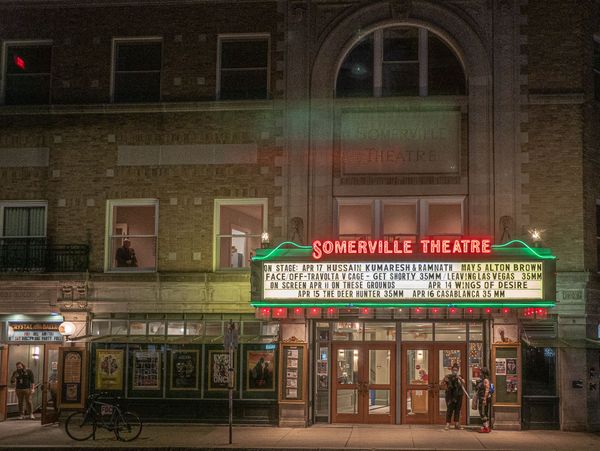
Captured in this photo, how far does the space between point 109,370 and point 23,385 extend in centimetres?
286

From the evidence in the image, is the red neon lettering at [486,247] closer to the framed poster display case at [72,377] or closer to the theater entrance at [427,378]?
the theater entrance at [427,378]

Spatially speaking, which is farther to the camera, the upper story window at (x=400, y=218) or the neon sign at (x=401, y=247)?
the upper story window at (x=400, y=218)

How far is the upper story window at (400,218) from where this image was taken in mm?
24281

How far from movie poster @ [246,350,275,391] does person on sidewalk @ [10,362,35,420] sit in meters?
6.65

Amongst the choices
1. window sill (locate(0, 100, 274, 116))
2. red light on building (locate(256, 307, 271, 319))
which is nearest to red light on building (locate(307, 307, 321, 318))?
red light on building (locate(256, 307, 271, 319))

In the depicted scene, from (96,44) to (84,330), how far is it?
8497 mm

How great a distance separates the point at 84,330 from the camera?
24.9m

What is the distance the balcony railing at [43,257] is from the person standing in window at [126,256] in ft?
2.96

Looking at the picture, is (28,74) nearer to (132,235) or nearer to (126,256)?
(132,235)

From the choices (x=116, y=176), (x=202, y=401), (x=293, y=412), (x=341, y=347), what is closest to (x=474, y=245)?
(x=341, y=347)

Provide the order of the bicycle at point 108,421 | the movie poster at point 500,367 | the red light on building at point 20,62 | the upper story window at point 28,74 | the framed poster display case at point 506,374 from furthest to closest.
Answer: the red light on building at point 20,62 < the upper story window at point 28,74 < the movie poster at point 500,367 < the framed poster display case at point 506,374 < the bicycle at point 108,421

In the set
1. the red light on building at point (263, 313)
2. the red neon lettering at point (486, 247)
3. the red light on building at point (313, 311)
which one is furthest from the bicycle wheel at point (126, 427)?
the red neon lettering at point (486, 247)

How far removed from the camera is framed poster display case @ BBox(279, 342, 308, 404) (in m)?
23.7

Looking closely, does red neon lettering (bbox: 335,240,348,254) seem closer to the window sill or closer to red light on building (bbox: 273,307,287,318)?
red light on building (bbox: 273,307,287,318)
